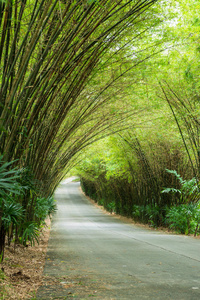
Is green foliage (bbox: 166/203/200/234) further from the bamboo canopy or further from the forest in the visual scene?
the bamboo canopy

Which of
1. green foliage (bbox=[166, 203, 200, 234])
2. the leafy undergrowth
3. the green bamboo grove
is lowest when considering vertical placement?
the leafy undergrowth

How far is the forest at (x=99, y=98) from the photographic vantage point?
3152 millimetres

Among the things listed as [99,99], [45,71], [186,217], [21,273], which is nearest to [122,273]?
[21,273]

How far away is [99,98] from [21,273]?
12.6 ft

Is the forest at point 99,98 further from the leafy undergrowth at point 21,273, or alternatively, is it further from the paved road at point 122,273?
the paved road at point 122,273

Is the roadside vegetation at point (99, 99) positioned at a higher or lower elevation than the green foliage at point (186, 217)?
higher

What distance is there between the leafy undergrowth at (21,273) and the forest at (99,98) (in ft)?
0.78

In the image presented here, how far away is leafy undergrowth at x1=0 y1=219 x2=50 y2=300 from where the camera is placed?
2756 millimetres

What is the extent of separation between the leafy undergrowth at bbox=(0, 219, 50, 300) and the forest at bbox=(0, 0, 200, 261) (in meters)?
0.24

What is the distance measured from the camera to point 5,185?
7.28ft

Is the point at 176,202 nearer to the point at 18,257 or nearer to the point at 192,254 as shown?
the point at 192,254

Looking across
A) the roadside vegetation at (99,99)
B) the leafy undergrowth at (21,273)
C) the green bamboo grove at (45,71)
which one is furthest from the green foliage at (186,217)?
the leafy undergrowth at (21,273)

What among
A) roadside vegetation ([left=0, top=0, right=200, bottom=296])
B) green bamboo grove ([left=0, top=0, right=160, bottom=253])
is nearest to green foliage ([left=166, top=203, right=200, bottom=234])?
roadside vegetation ([left=0, top=0, right=200, bottom=296])

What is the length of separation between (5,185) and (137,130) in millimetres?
7842
